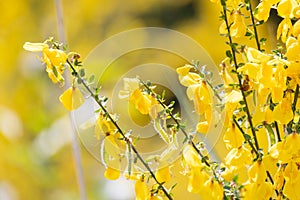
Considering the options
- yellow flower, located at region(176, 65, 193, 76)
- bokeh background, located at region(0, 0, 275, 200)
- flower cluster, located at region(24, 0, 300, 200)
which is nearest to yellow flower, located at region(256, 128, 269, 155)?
flower cluster, located at region(24, 0, 300, 200)

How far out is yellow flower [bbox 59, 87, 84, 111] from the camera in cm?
83

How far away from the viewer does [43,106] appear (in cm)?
201

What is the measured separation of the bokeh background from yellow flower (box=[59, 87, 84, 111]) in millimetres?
900

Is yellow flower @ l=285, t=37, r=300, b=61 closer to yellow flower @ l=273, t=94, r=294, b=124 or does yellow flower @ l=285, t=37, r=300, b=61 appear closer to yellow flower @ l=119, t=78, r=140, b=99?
yellow flower @ l=273, t=94, r=294, b=124

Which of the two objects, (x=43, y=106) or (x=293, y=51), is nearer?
(x=293, y=51)

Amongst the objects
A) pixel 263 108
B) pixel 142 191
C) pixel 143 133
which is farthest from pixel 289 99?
pixel 143 133

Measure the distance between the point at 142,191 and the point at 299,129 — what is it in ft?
0.58

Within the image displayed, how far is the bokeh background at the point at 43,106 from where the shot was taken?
179 centimetres

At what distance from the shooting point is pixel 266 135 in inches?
34.3

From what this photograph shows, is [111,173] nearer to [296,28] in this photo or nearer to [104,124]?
[104,124]

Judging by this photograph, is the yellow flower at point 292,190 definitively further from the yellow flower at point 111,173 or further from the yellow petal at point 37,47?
the yellow petal at point 37,47

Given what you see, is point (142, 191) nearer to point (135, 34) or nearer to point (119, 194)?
point (119, 194)

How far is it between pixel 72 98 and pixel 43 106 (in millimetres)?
1192

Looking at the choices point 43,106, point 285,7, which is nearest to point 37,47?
point 285,7
